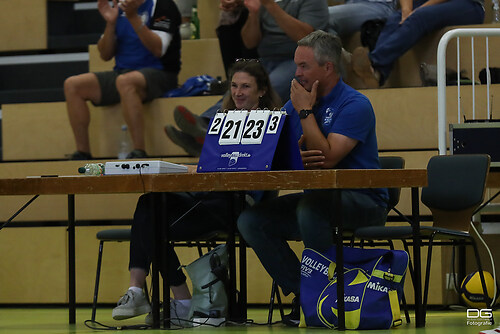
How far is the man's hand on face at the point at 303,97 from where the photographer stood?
3.96 meters

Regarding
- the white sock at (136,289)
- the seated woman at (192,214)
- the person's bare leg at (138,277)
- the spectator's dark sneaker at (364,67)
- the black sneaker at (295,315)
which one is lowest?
the black sneaker at (295,315)

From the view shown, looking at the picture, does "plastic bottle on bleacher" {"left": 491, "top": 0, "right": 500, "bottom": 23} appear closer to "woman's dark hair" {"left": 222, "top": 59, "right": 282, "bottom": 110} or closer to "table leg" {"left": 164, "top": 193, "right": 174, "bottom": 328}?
"woman's dark hair" {"left": 222, "top": 59, "right": 282, "bottom": 110}

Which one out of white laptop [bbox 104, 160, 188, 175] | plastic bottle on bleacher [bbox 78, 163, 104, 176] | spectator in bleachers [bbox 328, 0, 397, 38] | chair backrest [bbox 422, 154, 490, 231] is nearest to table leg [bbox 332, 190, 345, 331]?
white laptop [bbox 104, 160, 188, 175]

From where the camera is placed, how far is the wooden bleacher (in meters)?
5.68

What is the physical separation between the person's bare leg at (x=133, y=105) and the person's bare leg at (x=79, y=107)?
0.77 ft

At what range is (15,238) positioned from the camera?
610 centimetres

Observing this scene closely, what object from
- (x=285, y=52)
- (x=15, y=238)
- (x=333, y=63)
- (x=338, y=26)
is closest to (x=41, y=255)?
(x=15, y=238)

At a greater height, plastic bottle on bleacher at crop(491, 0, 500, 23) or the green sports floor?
plastic bottle on bleacher at crop(491, 0, 500, 23)

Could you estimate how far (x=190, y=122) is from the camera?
223 inches

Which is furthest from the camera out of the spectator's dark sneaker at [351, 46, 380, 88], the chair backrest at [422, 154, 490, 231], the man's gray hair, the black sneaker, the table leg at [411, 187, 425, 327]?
the spectator's dark sneaker at [351, 46, 380, 88]

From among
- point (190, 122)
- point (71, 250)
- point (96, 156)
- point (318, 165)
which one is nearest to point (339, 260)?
point (318, 165)

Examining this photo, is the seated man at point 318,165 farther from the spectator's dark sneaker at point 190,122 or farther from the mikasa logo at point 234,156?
the spectator's dark sneaker at point 190,122

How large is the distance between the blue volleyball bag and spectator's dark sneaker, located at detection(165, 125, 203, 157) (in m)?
2.10

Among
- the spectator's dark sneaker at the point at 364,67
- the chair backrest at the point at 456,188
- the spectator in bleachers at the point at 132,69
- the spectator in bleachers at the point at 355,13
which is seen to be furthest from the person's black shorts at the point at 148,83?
the chair backrest at the point at 456,188
